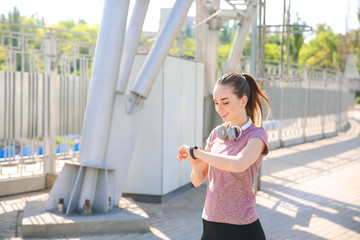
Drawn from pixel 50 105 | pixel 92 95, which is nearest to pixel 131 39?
pixel 92 95

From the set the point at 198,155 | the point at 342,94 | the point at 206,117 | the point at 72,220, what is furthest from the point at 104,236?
the point at 342,94

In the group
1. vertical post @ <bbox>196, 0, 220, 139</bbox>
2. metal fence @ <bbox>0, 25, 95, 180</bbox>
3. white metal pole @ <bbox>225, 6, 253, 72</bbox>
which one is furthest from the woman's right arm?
white metal pole @ <bbox>225, 6, 253, 72</bbox>

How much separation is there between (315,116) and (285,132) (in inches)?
116

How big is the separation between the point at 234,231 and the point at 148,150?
4718 millimetres

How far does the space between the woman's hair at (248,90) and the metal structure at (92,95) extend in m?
2.92

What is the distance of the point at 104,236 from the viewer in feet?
18.0

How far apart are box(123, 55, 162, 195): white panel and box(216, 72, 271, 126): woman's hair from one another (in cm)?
Result: 437

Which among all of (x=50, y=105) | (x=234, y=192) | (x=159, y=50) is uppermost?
(x=159, y=50)

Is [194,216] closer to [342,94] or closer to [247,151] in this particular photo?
[247,151]

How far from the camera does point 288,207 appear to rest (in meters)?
7.28

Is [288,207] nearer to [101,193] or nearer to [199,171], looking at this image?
[101,193]

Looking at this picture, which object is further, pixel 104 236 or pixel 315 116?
pixel 315 116

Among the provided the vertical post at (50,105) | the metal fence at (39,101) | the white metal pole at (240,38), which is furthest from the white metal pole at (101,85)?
the white metal pole at (240,38)

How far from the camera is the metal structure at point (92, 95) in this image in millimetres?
5938
